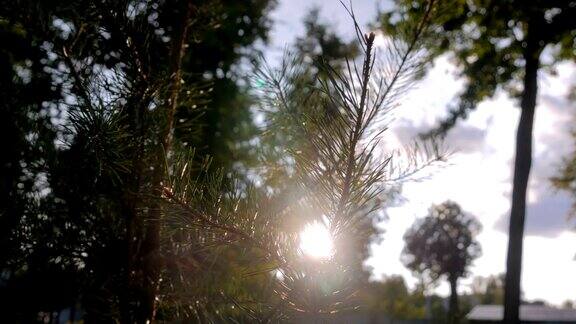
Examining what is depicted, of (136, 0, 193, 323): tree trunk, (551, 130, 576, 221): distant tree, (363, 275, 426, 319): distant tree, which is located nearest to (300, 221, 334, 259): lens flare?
(363, 275, 426, 319): distant tree

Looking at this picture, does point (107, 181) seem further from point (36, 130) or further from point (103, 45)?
point (103, 45)

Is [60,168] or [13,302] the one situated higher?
[60,168]

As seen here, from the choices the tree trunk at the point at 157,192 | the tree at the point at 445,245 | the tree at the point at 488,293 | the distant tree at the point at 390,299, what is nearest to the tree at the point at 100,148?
the tree trunk at the point at 157,192

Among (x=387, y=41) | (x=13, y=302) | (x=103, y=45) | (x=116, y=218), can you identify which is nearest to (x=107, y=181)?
(x=116, y=218)

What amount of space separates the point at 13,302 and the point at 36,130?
3.90 feet

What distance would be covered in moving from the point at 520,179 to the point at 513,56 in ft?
12.3

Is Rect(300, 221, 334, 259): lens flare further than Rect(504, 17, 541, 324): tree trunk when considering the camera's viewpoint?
No

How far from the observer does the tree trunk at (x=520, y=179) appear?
10.4m

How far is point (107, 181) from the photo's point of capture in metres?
2.46

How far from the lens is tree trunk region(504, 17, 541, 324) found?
10398mm

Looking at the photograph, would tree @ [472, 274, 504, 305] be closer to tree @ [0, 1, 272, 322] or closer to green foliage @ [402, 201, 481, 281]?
green foliage @ [402, 201, 481, 281]

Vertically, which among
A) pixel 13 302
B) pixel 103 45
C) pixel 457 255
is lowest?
pixel 13 302

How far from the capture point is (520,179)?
35.2 feet

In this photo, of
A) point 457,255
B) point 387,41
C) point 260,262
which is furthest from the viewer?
point 457,255
